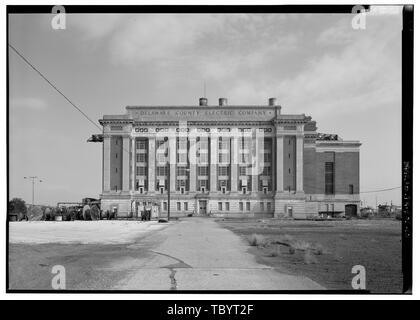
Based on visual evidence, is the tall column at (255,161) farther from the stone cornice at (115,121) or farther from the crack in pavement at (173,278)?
the stone cornice at (115,121)

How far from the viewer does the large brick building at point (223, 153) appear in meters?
8.91

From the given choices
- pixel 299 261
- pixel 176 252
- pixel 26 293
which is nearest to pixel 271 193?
pixel 299 261

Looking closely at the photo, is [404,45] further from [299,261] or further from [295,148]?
[299,261]

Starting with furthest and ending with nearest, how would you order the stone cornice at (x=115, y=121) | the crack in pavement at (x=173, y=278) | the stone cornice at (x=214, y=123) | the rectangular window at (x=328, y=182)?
the rectangular window at (x=328, y=182)
the stone cornice at (x=214, y=123)
the stone cornice at (x=115, y=121)
the crack in pavement at (x=173, y=278)

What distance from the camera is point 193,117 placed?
962 centimetres

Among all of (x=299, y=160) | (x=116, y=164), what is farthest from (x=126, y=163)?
(x=299, y=160)

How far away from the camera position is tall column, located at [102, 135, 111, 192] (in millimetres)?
8962

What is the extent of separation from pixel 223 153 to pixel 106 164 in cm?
292

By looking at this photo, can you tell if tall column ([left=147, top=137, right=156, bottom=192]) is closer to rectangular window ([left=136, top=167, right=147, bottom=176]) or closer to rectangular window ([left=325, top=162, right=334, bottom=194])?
rectangular window ([left=136, top=167, right=147, bottom=176])

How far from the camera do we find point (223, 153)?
9.39 meters

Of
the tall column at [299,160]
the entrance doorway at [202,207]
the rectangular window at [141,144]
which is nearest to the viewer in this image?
the rectangular window at [141,144]

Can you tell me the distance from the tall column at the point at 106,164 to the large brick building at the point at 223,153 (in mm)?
26

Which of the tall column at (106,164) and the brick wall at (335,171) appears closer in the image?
the brick wall at (335,171)

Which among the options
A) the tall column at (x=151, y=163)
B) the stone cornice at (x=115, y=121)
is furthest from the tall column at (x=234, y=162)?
the stone cornice at (x=115, y=121)
